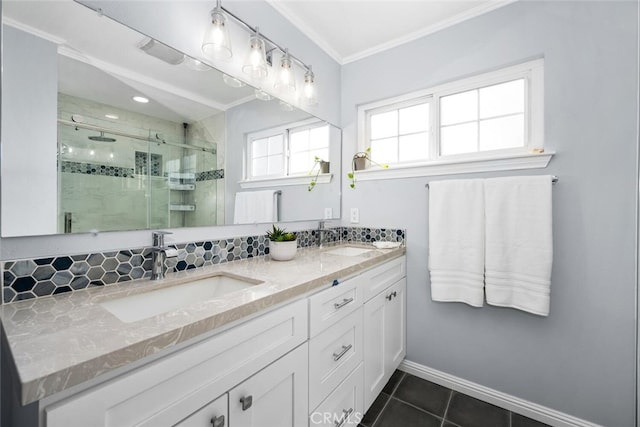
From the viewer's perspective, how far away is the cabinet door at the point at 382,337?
148 centimetres

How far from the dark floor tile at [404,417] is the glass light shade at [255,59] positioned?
2.07 metres

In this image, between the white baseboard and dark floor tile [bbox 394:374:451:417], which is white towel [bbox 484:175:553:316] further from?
dark floor tile [bbox 394:374:451:417]

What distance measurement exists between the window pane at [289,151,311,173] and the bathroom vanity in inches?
29.9

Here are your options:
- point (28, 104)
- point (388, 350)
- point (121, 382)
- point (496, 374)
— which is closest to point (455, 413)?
point (496, 374)

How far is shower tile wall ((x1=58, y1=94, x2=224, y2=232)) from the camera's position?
93cm

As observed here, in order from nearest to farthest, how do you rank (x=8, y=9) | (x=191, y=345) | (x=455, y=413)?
(x=191, y=345), (x=8, y=9), (x=455, y=413)

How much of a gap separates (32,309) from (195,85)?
1.06m

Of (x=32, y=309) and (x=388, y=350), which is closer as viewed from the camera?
(x=32, y=309)

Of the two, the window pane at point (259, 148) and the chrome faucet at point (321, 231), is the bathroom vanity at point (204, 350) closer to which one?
the chrome faucet at point (321, 231)

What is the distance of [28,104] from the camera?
85 centimetres

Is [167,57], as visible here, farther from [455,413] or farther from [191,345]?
[455,413]

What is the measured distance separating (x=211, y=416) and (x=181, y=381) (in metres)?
0.14


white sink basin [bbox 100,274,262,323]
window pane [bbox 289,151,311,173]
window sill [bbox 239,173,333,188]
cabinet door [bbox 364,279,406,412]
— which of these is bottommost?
cabinet door [bbox 364,279,406,412]

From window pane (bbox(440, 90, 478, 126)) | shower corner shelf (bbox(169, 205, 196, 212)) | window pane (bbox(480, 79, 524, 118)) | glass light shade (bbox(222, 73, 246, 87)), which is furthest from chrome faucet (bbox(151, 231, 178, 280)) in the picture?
window pane (bbox(480, 79, 524, 118))
